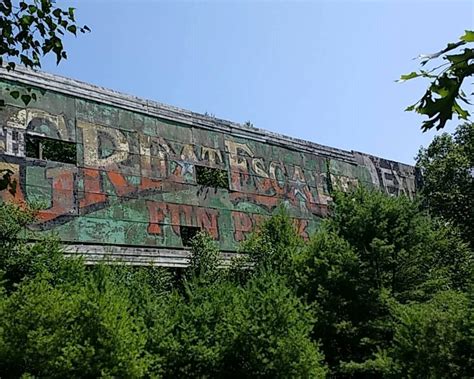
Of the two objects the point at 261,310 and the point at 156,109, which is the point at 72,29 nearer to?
the point at 261,310

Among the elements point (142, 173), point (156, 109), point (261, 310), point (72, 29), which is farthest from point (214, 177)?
point (72, 29)

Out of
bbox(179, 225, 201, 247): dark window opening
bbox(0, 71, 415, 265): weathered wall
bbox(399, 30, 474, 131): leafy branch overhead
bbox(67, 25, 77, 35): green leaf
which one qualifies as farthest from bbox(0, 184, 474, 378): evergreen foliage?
bbox(399, 30, 474, 131): leafy branch overhead

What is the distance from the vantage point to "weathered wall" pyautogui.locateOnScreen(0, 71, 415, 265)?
16.9 m

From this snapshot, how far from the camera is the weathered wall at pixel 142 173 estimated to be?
16891 millimetres

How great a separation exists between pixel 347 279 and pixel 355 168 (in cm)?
1155

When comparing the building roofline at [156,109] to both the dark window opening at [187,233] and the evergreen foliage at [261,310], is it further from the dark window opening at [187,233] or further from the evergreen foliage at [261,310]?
the evergreen foliage at [261,310]

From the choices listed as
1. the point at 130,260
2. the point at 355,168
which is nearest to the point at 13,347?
the point at 130,260

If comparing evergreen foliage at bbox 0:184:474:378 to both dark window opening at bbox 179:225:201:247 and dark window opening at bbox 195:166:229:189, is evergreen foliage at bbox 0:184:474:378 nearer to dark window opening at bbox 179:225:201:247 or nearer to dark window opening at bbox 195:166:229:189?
dark window opening at bbox 179:225:201:247

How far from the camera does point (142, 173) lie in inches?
766

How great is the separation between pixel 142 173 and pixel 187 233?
105 inches

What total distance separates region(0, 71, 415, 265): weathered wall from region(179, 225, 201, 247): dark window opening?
195 millimetres

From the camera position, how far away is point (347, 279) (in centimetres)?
1706

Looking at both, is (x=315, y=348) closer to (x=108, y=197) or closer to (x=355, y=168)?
(x=108, y=197)

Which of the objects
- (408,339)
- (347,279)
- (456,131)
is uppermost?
(456,131)
